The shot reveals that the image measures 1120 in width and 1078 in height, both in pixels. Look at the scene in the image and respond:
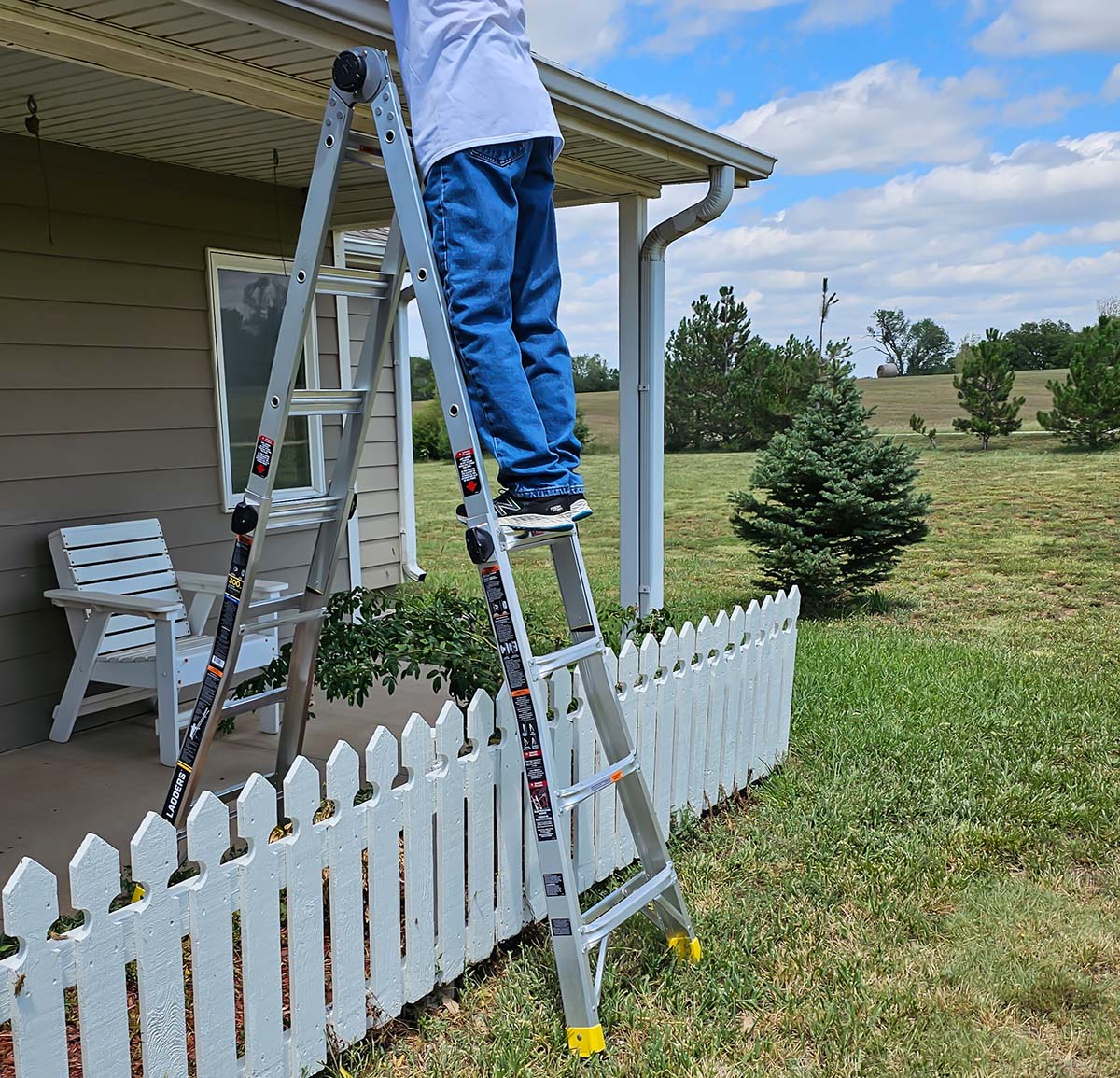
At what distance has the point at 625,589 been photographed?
18.7 ft

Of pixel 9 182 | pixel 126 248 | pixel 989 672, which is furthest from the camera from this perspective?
pixel 989 672

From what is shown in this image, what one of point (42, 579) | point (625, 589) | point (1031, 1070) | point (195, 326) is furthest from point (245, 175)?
point (1031, 1070)

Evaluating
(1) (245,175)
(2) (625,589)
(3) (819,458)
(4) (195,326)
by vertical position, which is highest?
(1) (245,175)

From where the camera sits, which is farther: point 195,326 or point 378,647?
point 195,326

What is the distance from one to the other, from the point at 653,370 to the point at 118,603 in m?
2.77

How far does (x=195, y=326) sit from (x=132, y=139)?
3.11 ft

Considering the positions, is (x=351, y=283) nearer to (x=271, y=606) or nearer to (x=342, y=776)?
(x=271, y=606)

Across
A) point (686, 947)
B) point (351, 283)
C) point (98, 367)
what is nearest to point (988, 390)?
point (98, 367)

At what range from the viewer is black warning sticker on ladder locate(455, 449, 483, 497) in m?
2.37

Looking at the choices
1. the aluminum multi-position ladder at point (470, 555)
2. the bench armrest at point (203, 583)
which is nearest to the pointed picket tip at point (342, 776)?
the aluminum multi-position ladder at point (470, 555)

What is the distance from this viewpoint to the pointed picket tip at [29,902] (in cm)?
168

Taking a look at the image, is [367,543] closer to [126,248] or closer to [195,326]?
A: [195,326]

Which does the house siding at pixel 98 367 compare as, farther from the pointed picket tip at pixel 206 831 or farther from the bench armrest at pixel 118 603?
the pointed picket tip at pixel 206 831

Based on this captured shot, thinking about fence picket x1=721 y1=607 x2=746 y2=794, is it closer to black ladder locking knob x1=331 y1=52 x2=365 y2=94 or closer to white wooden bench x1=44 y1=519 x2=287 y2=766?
white wooden bench x1=44 y1=519 x2=287 y2=766
